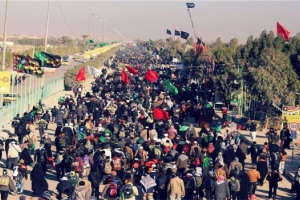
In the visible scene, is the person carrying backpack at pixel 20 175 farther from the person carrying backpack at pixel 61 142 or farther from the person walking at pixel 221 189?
the person walking at pixel 221 189

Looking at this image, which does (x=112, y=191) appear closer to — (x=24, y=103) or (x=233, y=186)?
(x=233, y=186)

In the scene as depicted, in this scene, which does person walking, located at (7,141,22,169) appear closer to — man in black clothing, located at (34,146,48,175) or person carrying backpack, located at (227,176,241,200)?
man in black clothing, located at (34,146,48,175)

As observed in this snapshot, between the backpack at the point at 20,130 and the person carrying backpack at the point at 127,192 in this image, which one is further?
the backpack at the point at 20,130

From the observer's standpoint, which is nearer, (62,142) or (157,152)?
(157,152)

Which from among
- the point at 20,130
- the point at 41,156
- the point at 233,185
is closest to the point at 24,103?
the point at 20,130

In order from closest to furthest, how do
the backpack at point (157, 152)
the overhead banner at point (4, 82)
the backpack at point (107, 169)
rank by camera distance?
the backpack at point (107, 169)
the backpack at point (157, 152)
the overhead banner at point (4, 82)

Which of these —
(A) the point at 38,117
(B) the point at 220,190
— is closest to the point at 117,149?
(B) the point at 220,190

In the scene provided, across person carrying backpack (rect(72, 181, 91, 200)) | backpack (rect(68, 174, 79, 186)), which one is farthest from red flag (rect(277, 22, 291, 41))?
person carrying backpack (rect(72, 181, 91, 200))

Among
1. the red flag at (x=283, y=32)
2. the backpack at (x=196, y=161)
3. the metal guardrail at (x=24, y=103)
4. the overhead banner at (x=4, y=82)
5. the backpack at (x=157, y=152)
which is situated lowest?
the backpack at (x=196, y=161)

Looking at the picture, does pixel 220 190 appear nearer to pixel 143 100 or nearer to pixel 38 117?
pixel 38 117

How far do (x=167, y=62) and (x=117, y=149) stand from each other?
74.7 meters

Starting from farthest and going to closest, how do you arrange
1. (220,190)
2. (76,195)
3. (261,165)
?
(261,165) → (220,190) → (76,195)

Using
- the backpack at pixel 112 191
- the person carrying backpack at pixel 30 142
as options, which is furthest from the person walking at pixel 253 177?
the person carrying backpack at pixel 30 142

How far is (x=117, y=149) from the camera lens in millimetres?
19125
